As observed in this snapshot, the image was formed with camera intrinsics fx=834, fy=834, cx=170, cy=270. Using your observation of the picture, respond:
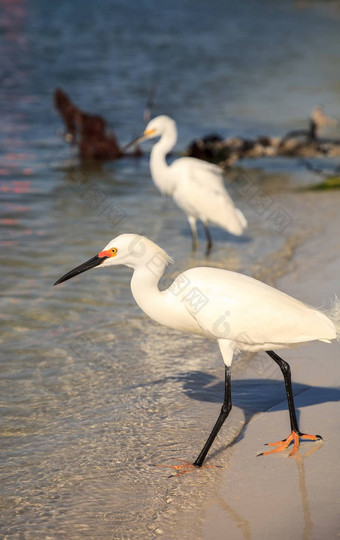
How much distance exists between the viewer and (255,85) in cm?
2067

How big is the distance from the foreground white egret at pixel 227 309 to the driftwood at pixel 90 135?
8977mm

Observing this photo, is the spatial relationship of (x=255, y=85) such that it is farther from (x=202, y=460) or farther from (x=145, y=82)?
(x=202, y=460)

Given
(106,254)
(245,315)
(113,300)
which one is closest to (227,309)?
(245,315)

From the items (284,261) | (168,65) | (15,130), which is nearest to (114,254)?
(284,261)

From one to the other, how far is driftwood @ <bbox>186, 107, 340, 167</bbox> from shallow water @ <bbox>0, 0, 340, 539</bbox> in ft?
0.90

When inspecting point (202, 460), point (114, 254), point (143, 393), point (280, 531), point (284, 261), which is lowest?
point (284, 261)

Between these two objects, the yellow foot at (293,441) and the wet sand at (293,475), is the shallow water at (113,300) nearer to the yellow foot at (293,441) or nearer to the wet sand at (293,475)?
the wet sand at (293,475)

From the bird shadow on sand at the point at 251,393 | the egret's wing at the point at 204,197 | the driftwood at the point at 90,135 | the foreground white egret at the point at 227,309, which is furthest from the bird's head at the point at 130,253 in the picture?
the driftwood at the point at 90,135

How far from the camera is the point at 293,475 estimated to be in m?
4.21

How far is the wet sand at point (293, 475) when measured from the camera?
3680 millimetres

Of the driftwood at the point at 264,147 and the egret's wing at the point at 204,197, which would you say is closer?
the egret's wing at the point at 204,197

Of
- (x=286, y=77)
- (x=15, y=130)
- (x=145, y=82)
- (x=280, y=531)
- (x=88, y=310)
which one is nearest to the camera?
(x=280, y=531)

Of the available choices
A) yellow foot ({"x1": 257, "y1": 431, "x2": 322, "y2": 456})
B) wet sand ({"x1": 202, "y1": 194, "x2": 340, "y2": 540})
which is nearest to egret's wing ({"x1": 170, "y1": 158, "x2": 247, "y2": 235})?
wet sand ({"x1": 202, "y1": 194, "x2": 340, "y2": 540})

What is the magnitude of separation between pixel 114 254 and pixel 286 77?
59.6 ft
